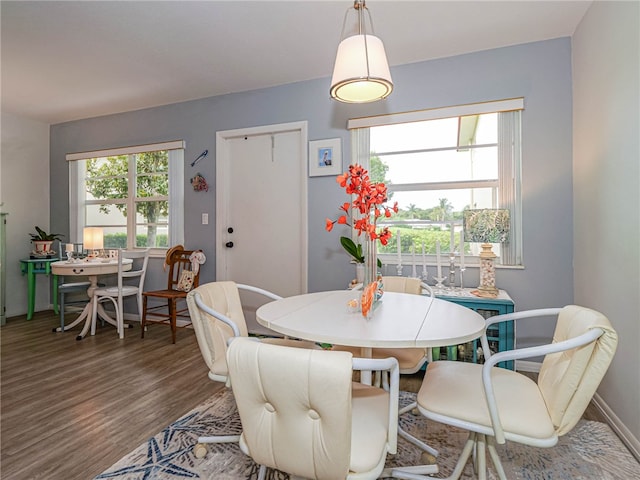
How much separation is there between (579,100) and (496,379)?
7.20 ft

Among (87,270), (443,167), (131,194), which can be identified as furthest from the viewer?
(131,194)

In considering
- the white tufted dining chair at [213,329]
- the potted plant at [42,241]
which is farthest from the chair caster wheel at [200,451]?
the potted plant at [42,241]

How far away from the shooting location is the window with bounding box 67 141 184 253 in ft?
13.1

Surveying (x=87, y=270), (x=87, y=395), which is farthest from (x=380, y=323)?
(x=87, y=270)

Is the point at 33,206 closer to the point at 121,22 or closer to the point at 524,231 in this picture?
the point at 121,22

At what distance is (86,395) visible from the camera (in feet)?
7.34

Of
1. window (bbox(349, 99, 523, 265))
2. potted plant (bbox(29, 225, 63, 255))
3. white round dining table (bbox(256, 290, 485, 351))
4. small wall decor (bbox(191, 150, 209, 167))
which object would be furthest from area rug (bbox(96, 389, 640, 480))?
potted plant (bbox(29, 225, 63, 255))

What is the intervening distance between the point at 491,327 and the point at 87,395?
2.82 m

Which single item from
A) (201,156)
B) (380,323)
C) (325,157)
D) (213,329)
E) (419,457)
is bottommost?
(419,457)

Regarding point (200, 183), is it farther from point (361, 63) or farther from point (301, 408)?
point (301, 408)

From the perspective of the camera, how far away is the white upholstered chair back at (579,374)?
40.6 inches

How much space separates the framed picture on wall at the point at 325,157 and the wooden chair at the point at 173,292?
167cm

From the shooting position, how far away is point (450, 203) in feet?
9.46

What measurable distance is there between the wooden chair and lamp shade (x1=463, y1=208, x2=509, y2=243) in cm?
273
